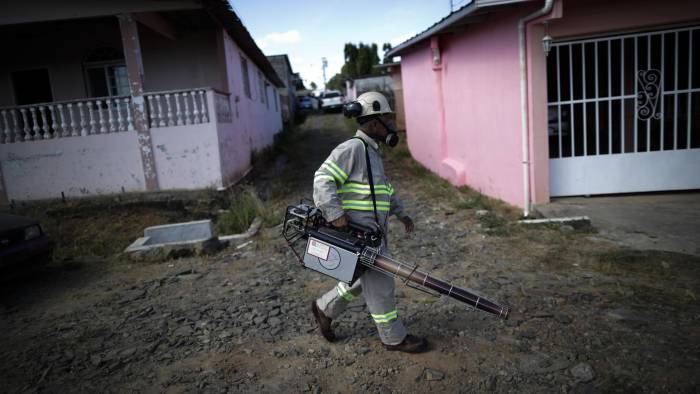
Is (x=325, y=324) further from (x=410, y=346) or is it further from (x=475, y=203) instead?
(x=475, y=203)

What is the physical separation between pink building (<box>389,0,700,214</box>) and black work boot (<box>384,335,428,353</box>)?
3828mm

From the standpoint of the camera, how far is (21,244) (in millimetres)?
5191

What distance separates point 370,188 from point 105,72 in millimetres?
9885

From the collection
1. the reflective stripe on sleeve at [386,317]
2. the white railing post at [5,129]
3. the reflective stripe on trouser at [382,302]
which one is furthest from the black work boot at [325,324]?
the white railing post at [5,129]

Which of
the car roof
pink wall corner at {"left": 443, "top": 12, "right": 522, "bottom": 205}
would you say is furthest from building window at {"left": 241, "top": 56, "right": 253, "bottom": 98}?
the car roof

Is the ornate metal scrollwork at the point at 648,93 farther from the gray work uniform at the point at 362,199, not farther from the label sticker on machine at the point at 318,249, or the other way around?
the label sticker on machine at the point at 318,249

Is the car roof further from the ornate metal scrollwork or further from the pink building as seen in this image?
the ornate metal scrollwork

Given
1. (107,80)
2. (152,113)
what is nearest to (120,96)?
(152,113)

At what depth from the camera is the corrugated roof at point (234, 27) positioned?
27.9 feet

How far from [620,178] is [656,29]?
1.98 metres

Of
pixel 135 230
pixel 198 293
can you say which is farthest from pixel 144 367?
pixel 135 230

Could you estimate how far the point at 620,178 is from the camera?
661 centimetres

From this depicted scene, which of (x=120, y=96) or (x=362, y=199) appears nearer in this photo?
(x=362, y=199)

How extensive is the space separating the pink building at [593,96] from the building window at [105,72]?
7.54m
